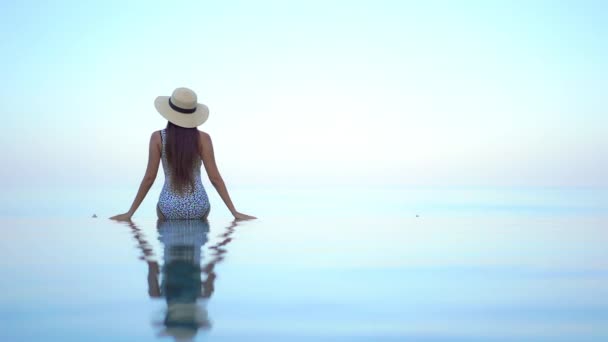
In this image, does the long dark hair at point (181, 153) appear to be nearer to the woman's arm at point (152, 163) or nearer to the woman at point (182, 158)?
the woman at point (182, 158)

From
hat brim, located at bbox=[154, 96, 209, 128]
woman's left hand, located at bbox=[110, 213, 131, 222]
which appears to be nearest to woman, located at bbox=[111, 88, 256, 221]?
hat brim, located at bbox=[154, 96, 209, 128]

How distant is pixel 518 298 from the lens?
4.17m

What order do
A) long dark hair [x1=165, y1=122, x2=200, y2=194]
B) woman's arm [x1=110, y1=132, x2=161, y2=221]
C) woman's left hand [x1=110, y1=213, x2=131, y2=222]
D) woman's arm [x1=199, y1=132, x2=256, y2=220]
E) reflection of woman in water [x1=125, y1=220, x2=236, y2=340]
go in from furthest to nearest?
woman's left hand [x1=110, y1=213, x2=131, y2=222] → woman's arm [x1=199, y1=132, x2=256, y2=220] → woman's arm [x1=110, y1=132, x2=161, y2=221] → long dark hair [x1=165, y1=122, x2=200, y2=194] → reflection of woman in water [x1=125, y1=220, x2=236, y2=340]

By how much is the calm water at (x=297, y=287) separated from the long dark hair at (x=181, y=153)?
2.73 ft

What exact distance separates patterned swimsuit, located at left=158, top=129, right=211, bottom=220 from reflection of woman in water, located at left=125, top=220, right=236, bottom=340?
3.63 feet

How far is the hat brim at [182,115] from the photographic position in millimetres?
8781

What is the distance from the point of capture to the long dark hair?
8.70 metres

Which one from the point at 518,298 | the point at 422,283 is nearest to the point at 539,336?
the point at 518,298

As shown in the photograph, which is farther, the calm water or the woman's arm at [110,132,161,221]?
the woman's arm at [110,132,161,221]

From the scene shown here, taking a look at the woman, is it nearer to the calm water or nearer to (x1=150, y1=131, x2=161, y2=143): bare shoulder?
(x1=150, y1=131, x2=161, y2=143): bare shoulder

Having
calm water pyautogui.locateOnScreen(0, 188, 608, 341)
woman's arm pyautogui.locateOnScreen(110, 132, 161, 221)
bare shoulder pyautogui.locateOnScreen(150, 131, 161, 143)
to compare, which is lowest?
calm water pyautogui.locateOnScreen(0, 188, 608, 341)

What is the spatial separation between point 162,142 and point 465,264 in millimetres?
4647

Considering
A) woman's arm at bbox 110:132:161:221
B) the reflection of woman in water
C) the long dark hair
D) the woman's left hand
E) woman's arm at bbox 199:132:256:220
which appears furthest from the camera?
the woman's left hand

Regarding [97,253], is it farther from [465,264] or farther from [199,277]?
[465,264]
